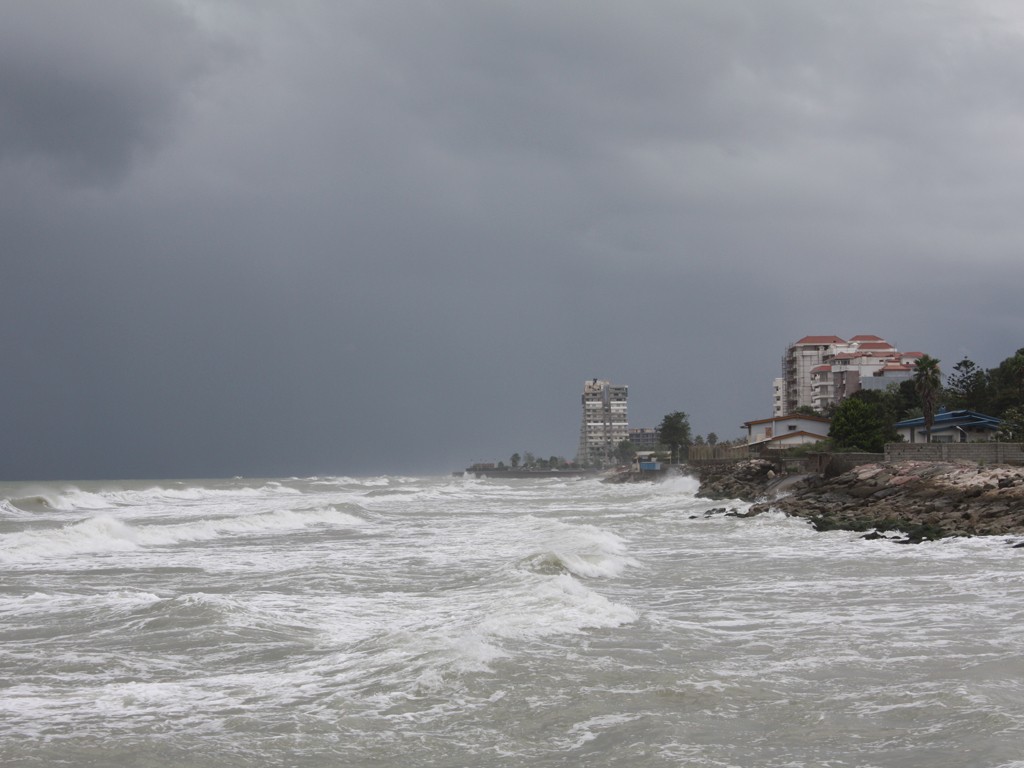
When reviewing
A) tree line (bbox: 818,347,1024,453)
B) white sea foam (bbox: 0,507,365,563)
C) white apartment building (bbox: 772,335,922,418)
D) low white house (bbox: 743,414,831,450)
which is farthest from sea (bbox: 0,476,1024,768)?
white apartment building (bbox: 772,335,922,418)

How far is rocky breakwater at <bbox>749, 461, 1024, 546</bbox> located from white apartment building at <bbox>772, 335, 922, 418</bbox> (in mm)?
79159

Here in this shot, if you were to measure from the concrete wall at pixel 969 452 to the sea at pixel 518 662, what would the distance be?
22886 mm

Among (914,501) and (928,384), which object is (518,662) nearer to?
(914,501)

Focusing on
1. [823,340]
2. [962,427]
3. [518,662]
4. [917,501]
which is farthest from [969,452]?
[823,340]

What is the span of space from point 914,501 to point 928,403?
31.4 meters

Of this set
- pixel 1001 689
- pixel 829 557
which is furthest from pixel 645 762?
pixel 829 557

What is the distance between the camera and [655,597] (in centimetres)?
1584

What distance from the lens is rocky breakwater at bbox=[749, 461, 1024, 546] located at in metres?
27.8

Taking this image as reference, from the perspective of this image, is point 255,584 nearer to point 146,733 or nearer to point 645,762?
point 146,733

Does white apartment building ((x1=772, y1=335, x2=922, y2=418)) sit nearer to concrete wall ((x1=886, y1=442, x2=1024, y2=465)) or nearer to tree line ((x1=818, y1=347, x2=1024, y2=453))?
tree line ((x1=818, y1=347, x2=1024, y2=453))

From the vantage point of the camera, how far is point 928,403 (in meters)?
62.3

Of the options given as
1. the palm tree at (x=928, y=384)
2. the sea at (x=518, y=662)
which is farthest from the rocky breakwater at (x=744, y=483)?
the sea at (x=518, y=662)

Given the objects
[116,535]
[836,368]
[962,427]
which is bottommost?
[116,535]

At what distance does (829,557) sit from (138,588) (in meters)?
15.4
